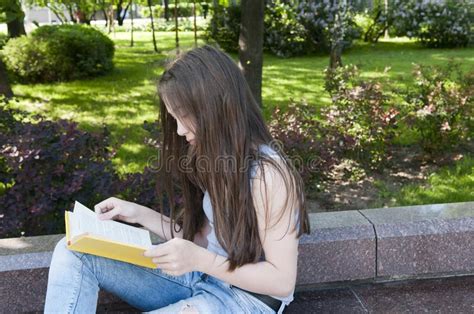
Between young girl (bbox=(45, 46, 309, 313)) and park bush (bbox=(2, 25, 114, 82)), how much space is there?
8.15 meters

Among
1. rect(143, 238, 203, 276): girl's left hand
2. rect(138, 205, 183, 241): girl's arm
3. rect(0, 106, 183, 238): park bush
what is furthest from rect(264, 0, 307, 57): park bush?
rect(143, 238, 203, 276): girl's left hand

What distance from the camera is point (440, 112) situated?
4.84 m

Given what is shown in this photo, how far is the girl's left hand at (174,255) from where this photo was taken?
6.24 feet

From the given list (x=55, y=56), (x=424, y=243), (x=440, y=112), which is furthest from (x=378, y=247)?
(x=55, y=56)

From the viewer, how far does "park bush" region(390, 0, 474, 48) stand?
14.2 metres

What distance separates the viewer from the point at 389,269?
2838 mm

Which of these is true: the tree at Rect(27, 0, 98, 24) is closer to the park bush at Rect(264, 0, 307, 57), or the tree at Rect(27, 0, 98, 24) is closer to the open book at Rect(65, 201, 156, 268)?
the park bush at Rect(264, 0, 307, 57)

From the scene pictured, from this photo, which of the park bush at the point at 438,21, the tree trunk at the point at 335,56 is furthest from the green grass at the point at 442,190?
the park bush at the point at 438,21

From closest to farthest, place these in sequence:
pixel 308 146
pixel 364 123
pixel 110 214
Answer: pixel 110 214
pixel 308 146
pixel 364 123

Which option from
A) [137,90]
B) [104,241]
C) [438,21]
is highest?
[438,21]

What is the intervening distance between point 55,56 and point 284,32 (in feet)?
18.5

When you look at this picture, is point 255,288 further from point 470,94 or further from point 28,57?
point 28,57

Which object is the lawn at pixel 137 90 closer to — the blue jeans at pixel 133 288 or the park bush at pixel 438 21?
the park bush at pixel 438 21

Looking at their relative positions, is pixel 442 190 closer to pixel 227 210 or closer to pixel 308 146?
pixel 308 146
